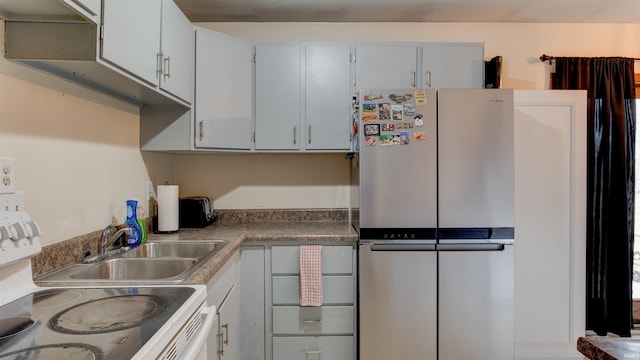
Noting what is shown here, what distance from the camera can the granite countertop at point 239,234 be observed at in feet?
4.18

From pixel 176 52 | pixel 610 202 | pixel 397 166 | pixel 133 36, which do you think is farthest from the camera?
pixel 610 202

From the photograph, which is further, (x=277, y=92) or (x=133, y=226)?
(x=277, y=92)

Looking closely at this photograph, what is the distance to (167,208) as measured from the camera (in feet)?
6.77

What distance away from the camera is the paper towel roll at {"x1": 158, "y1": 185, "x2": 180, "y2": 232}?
2.05m

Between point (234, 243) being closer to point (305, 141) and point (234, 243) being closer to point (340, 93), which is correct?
point (305, 141)

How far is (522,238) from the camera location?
225 cm

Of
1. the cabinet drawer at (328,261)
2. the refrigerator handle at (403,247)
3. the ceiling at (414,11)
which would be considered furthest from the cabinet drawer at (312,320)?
the ceiling at (414,11)

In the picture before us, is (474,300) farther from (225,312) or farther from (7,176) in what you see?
(7,176)

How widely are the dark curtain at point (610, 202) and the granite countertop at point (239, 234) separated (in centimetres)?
176

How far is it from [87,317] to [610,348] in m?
1.19

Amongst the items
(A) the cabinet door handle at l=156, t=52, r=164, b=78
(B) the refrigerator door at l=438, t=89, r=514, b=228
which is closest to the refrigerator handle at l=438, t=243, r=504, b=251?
(B) the refrigerator door at l=438, t=89, r=514, b=228

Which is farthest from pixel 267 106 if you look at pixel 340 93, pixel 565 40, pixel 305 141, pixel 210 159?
pixel 565 40

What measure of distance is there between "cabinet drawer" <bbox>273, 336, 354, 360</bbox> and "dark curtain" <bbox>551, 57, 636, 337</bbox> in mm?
1824

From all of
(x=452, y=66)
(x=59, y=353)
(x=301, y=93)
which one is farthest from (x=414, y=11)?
(x=59, y=353)
